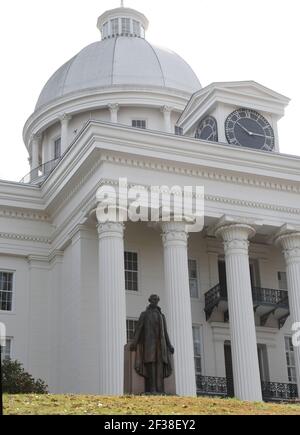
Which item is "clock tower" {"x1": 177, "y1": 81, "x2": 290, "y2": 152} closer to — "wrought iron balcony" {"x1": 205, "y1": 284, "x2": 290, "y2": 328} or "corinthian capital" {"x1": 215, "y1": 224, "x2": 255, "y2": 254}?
"corinthian capital" {"x1": 215, "y1": 224, "x2": 255, "y2": 254}

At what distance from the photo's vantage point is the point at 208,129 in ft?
122

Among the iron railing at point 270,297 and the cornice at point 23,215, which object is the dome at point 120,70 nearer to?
the cornice at point 23,215

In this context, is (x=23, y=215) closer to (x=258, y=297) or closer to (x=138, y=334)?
(x=258, y=297)

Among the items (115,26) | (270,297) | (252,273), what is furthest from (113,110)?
(270,297)

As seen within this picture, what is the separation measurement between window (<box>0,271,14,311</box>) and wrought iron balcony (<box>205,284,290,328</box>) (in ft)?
27.7

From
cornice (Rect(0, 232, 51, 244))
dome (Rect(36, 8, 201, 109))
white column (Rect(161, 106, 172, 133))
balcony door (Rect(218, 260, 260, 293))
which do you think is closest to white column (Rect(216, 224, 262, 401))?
balcony door (Rect(218, 260, 260, 293))

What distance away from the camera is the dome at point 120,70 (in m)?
48.4

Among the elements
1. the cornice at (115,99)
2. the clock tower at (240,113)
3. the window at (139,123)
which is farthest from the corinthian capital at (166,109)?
the clock tower at (240,113)

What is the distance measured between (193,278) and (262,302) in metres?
3.15

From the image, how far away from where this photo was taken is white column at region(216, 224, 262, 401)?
31.0 metres

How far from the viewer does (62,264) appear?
34969 millimetres

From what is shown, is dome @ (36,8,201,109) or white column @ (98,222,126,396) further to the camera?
dome @ (36,8,201,109)
